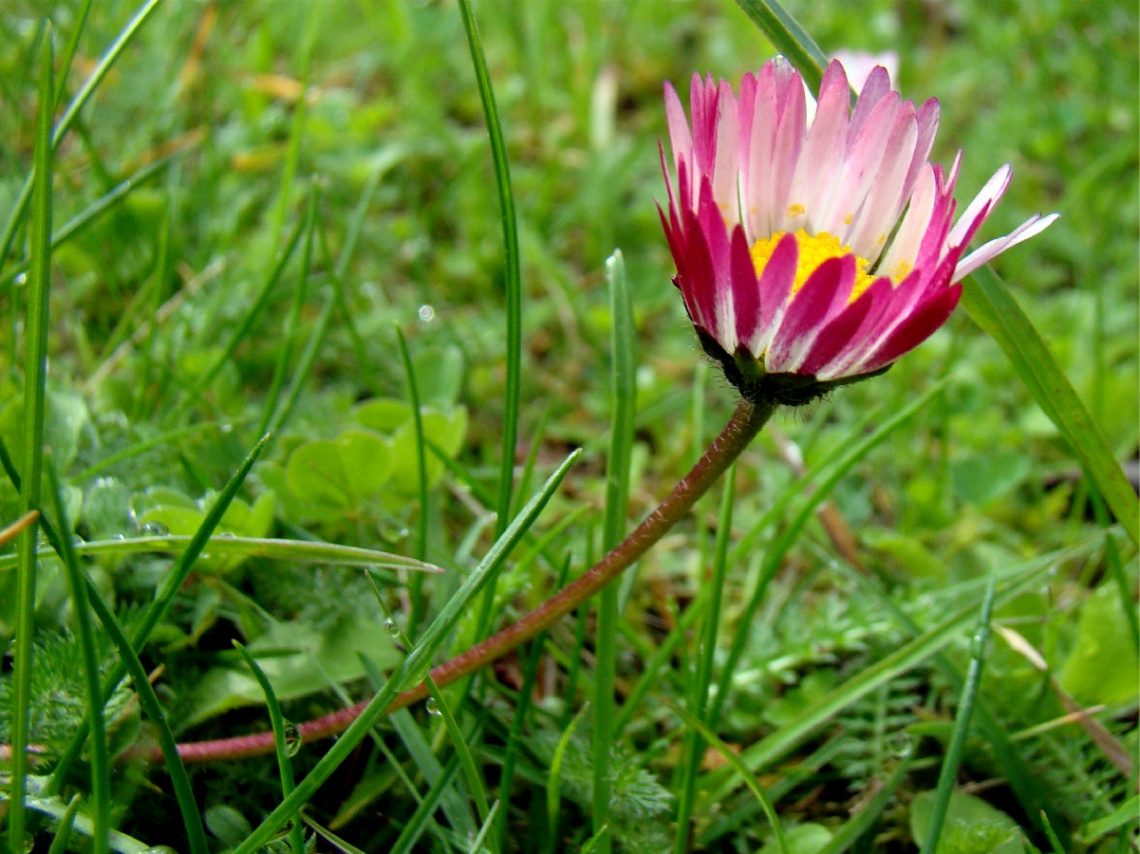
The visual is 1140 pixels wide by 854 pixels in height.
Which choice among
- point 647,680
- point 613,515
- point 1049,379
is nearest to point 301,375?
point 613,515

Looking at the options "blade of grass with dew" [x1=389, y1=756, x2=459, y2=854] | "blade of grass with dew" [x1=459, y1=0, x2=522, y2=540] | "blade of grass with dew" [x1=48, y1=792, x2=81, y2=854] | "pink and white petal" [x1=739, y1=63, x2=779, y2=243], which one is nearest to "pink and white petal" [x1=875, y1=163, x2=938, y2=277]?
"pink and white petal" [x1=739, y1=63, x2=779, y2=243]

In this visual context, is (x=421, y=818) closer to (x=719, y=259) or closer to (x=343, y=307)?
(x=719, y=259)

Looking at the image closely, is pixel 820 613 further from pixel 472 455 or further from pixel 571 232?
pixel 571 232

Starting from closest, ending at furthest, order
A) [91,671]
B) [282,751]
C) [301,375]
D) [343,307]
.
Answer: [91,671] < [282,751] < [301,375] < [343,307]

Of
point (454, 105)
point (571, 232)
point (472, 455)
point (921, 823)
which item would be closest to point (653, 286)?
point (571, 232)

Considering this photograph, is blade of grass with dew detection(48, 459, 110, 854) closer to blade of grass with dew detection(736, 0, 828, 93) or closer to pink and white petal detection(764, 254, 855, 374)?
pink and white petal detection(764, 254, 855, 374)

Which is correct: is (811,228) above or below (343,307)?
below

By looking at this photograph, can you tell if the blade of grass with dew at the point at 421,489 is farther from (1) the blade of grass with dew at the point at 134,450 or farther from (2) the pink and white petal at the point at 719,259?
(2) the pink and white petal at the point at 719,259
